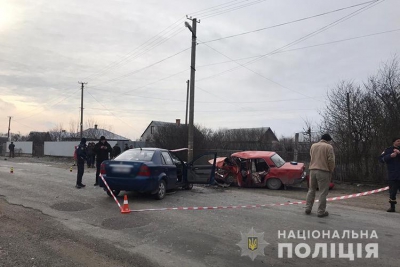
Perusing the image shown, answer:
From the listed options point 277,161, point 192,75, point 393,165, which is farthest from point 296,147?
point 393,165

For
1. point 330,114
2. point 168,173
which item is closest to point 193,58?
point 330,114

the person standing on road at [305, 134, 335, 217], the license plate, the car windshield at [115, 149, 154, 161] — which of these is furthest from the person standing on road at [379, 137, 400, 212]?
the license plate

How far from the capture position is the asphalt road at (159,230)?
461 centimetres

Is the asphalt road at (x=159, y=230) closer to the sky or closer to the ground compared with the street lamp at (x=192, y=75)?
closer to the ground

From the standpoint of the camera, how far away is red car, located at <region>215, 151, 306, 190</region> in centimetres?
1212

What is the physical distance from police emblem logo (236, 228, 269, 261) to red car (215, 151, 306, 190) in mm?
6546

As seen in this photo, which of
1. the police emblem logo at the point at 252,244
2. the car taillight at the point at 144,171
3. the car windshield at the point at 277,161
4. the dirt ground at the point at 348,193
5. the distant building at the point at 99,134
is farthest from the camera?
the distant building at the point at 99,134

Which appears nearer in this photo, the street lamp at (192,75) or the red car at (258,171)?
the red car at (258,171)

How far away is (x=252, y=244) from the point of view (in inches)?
206

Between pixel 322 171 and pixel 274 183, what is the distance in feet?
16.7

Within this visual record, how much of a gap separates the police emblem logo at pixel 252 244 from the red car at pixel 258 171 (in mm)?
6546

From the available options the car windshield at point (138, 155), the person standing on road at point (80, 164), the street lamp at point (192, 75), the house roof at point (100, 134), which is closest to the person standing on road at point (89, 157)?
the street lamp at point (192, 75)

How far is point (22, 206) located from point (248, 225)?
5.61 meters

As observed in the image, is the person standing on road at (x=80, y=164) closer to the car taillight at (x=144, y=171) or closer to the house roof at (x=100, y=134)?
the car taillight at (x=144, y=171)
